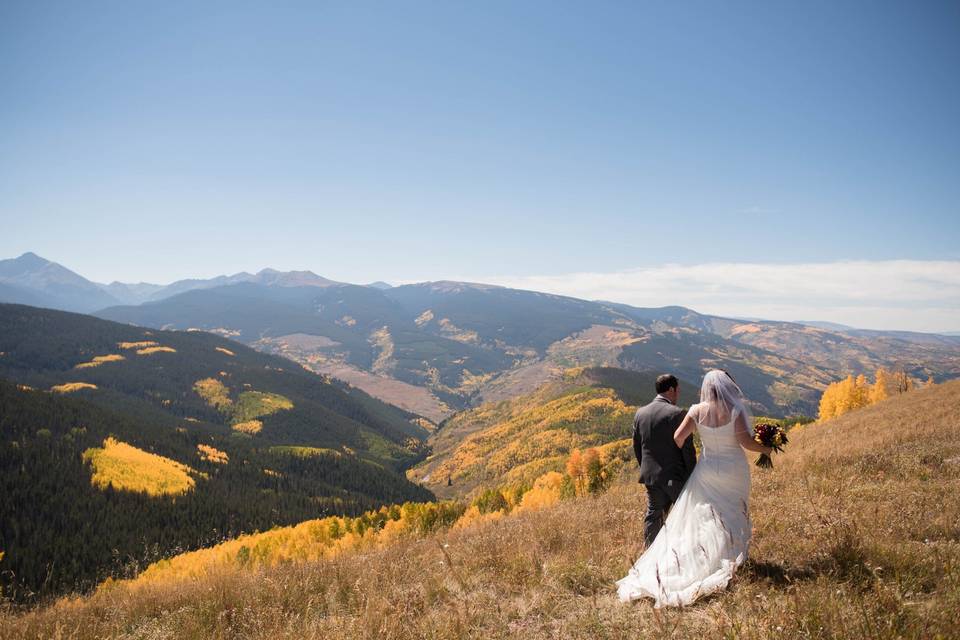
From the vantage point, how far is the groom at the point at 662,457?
7.05m

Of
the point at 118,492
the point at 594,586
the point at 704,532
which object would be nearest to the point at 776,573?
→ the point at 704,532

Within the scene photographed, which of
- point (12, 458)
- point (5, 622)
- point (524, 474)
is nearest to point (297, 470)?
point (12, 458)

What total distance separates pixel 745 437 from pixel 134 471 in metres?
155

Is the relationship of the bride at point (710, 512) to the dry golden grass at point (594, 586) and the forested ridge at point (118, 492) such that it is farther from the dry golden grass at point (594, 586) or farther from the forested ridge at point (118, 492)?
the forested ridge at point (118, 492)

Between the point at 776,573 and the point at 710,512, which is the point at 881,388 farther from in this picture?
the point at 710,512

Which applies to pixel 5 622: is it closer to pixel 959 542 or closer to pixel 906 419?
pixel 959 542

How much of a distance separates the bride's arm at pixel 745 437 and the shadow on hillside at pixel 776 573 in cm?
155

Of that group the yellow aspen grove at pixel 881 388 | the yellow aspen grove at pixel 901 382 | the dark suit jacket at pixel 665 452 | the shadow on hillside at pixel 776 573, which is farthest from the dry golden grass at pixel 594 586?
the yellow aspen grove at pixel 901 382

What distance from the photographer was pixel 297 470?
172m

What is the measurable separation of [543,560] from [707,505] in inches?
121

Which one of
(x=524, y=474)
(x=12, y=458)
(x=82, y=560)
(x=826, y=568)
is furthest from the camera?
(x=524, y=474)

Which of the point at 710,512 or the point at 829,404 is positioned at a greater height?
the point at 710,512

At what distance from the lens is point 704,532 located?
20.1ft

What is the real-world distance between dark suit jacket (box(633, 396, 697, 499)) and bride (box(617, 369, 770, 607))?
0.42 meters
